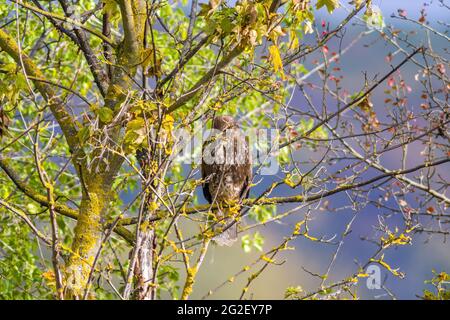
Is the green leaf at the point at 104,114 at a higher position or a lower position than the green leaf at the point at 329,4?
lower

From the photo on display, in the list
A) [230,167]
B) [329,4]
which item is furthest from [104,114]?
[230,167]

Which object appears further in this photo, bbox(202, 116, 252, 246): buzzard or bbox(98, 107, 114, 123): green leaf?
bbox(202, 116, 252, 246): buzzard

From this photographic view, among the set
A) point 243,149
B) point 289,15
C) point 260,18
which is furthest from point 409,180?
point 260,18

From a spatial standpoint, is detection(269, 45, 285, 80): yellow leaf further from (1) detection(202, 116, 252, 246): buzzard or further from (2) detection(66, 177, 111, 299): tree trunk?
(1) detection(202, 116, 252, 246): buzzard

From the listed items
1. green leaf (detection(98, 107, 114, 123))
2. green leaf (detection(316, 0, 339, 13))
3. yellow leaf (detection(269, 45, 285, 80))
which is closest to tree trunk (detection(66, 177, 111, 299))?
green leaf (detection(98, 107, 114, 123))

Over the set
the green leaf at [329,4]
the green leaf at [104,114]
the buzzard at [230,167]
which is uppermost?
the buzzard at [230,167]

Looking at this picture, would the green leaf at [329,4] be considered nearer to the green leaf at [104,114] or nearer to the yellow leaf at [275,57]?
the yellow leaf at [275,57]

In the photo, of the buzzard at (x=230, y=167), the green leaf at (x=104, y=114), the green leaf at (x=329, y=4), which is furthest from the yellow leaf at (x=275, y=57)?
the buzzard at (x=230, y=167)

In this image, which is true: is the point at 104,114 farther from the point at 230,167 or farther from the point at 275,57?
the point at 230,167

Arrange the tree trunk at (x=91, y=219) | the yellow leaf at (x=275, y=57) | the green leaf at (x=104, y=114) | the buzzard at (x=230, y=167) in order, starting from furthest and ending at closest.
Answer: the buzzard at (x=230, y=167) < the tree trunk at (x=91, y=219) < the green leaf at (x=104, y=114) < the yellow leaf at (x=275, y=57)

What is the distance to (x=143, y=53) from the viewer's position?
14.3ft

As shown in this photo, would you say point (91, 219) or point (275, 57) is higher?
point (275, 57)

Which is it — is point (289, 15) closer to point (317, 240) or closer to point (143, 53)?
point (143, 53)
